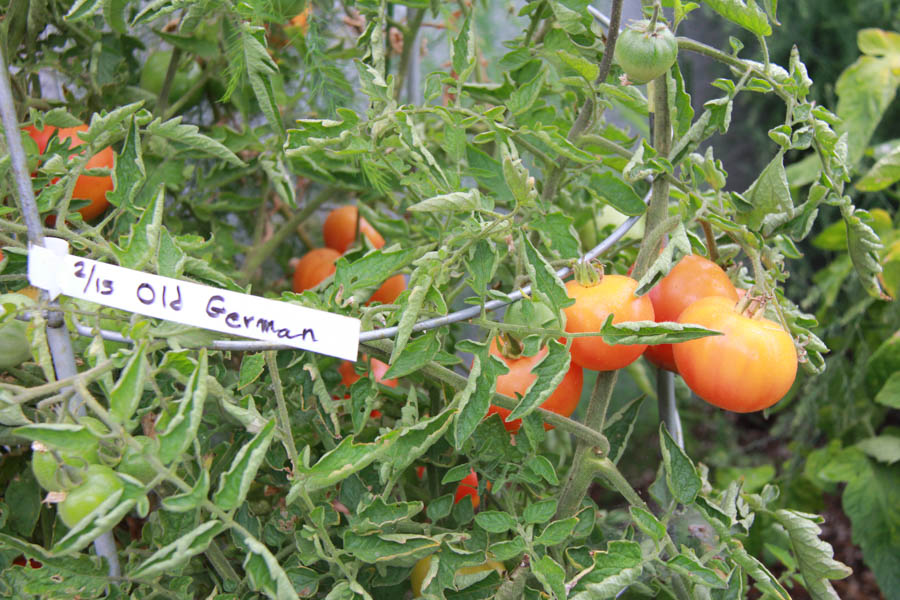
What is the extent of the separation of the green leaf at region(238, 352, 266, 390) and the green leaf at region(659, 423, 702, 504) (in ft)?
0.90

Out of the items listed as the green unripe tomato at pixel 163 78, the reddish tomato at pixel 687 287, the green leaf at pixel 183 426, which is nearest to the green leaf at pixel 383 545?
the green leaf at pixel 183 426

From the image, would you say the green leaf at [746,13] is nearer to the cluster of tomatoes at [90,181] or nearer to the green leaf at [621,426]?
the green leaf at [621,426]

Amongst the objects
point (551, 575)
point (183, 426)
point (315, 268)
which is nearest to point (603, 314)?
point (551, 575)

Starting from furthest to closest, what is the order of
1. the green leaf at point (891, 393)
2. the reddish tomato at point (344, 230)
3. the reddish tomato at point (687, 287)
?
the green leaf at point (891, 393), the reddish tomato at point (344, 230), the reddish tomato at point (687, 287)

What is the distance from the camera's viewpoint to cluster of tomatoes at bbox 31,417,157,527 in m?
0.35

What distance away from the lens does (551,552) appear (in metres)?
0.54

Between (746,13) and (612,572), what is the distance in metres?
0.36

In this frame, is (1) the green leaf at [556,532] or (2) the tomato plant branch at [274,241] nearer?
(1) the green leaf at [556,532]

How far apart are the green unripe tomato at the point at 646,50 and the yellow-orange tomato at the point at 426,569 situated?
1.14ft

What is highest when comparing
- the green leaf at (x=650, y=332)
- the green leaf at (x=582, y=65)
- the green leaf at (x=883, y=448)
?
the green leaf at (x=582, y=65)

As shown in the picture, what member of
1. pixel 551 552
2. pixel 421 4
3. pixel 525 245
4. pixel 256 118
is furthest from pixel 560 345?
pixel 256 118

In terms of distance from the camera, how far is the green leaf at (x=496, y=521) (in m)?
0.48

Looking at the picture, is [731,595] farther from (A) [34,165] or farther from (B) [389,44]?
(B) [389,44]

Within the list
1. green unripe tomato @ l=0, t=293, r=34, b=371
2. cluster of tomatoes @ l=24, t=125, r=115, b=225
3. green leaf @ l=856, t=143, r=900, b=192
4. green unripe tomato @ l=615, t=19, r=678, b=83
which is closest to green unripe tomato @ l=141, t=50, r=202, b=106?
cluster of tomatoes @ l=24, t=125, r=115, b=225
